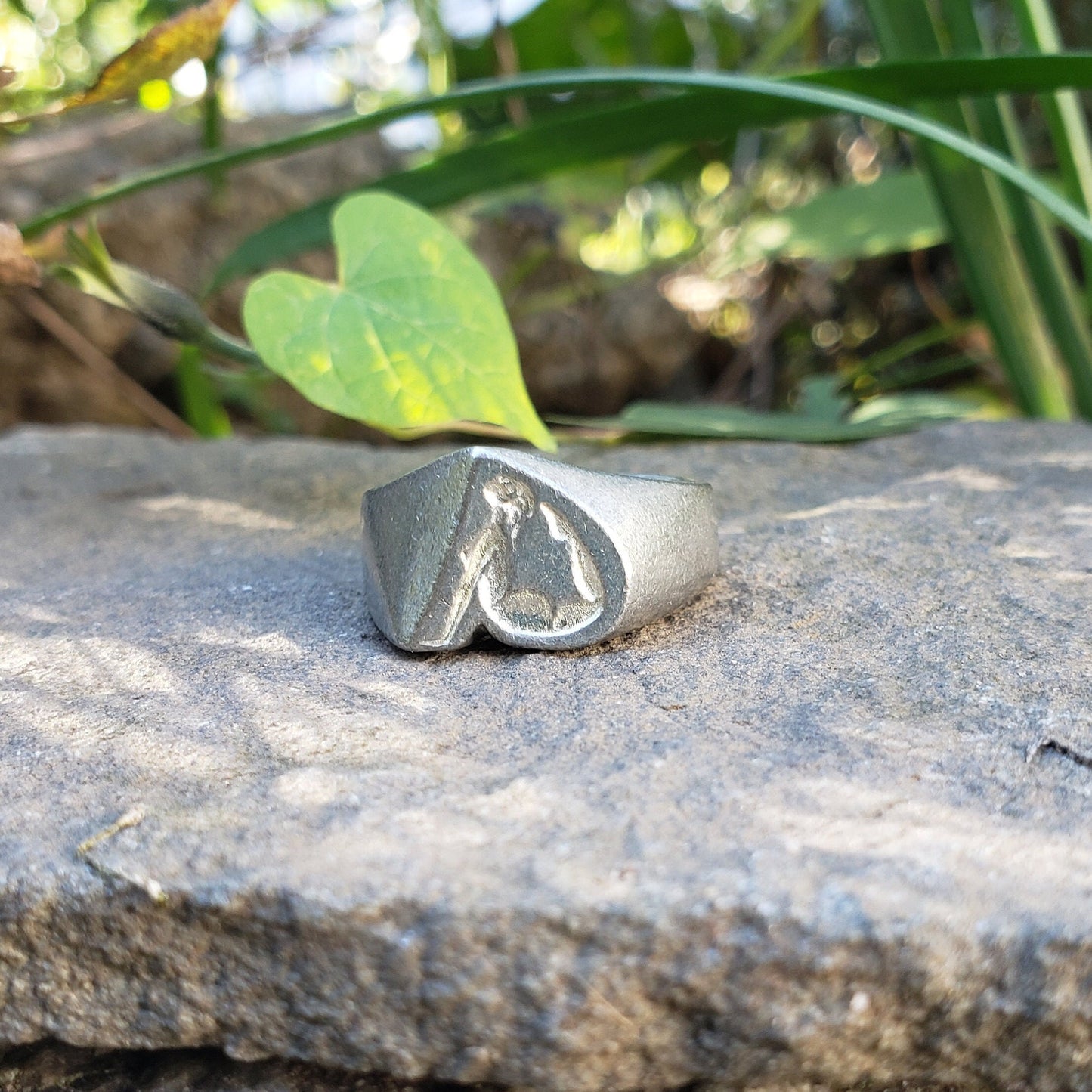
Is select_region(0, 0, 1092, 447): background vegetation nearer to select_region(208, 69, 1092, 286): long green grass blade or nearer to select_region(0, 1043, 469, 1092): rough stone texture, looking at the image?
select_region(208, 69, 1092, 286): long green grass blade

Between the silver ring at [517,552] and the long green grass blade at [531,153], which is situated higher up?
the long green grass blade at [531,153]

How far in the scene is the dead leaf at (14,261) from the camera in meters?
0.95

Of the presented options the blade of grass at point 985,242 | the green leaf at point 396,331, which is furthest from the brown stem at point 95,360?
the blade of grass at point 985,242

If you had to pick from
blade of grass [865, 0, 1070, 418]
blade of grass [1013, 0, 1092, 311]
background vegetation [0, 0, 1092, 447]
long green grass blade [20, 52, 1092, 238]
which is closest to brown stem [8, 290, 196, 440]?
background vegetation [0, 0, 1092, 447]

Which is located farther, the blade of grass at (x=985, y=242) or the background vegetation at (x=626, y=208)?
the blade of grass at (x=985, y=242)

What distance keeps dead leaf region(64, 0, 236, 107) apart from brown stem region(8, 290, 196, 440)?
965 millimetres

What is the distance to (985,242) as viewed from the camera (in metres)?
1.34

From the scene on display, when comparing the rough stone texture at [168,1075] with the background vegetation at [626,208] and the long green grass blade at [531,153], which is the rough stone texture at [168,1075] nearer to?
the background vegetation at [626,208]

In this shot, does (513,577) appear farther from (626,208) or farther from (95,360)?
(626,208)

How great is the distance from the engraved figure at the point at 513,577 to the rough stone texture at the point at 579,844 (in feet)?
0.10

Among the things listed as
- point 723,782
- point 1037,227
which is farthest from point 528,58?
point 723,782

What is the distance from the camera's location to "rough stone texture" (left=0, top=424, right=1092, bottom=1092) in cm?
50

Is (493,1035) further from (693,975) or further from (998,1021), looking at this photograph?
(998,1021)

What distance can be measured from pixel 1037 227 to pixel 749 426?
0.43 metres
